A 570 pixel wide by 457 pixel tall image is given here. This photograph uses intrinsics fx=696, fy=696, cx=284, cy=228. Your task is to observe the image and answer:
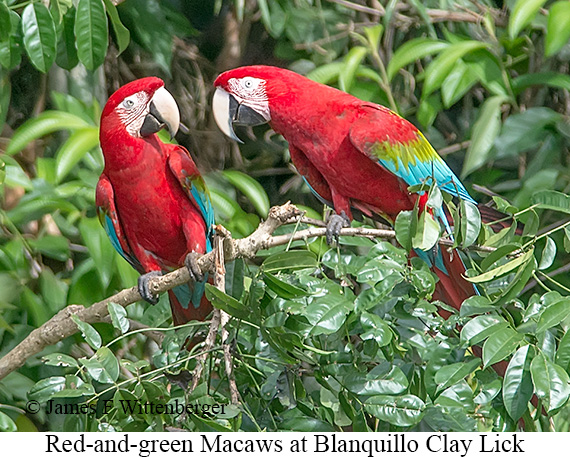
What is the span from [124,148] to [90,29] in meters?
0.17

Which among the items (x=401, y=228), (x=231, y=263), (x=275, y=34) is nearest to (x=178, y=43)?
(x=275, y=34)

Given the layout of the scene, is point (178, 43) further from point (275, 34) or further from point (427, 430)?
point (427, 430)

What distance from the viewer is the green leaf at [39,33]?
35.4 inches

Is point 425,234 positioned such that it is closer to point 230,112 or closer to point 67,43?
point 230,112

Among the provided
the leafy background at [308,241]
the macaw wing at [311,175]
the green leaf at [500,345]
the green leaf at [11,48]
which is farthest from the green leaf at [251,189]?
the green leaf at [500,345]

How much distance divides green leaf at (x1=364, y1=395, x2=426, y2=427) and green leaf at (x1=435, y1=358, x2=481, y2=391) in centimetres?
3

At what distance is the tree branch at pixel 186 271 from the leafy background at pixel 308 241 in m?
0.02

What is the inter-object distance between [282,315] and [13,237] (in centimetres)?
81

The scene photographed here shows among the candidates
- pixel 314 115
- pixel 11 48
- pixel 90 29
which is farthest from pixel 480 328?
pixel 11 48

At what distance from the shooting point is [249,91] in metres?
0.91

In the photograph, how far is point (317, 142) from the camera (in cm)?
95

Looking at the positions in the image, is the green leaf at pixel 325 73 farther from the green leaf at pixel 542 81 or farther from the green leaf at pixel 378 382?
the green leaf at pixel 378 382

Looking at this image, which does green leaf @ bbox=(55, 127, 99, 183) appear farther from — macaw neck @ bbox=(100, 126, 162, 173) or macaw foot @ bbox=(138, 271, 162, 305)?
macaw foot @ bbox=(138, 271, 162, 305)

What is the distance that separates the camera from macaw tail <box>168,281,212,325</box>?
1006 mm
